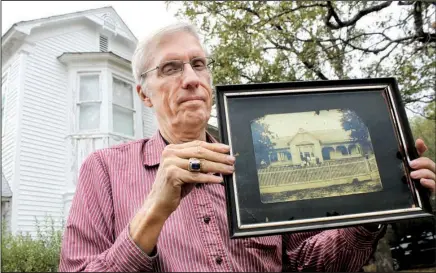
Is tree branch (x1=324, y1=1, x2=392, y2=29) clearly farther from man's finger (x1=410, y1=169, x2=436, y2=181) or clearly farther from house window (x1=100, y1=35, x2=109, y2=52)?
house window (x1=100, y1=35, x2=109, y2=52)

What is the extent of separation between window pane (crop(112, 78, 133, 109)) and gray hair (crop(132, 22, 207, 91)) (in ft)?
30.3

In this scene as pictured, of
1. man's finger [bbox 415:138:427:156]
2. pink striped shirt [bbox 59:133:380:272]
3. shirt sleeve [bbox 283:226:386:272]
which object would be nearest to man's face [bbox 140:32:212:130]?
pink striped shirt [bbox 59:133:380:272]

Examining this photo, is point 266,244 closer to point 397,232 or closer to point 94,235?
point 94,235

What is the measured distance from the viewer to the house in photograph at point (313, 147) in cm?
131

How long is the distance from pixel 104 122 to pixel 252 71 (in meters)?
4.46

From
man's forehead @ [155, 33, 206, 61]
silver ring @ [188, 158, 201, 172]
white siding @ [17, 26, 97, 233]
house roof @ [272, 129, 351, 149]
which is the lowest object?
silver ring @ [188, 158, 201, 172]

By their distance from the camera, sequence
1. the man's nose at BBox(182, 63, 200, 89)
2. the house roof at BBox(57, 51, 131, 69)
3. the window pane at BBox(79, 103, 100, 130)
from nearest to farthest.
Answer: the man's nose at BBox(182, 63, 200, 89)
the window pane at BBox(79, 103, 100, 130)
the house roof at BBox(57, 51, 131, 69)

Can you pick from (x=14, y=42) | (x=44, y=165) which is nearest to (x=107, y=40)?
(x=14, y=42)

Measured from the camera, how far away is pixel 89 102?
10.1 metres

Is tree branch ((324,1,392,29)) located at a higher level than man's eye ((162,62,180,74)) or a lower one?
higher

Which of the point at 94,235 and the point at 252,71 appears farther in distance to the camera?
the point at 252,71

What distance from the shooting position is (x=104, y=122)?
32.2ft

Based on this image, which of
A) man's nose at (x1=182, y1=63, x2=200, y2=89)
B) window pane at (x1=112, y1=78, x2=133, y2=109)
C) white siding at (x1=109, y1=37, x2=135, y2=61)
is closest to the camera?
man's nose at (x1=182, y1=63, x2=200, y2=89)

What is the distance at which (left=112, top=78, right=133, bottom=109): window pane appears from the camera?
1080 centimetres
